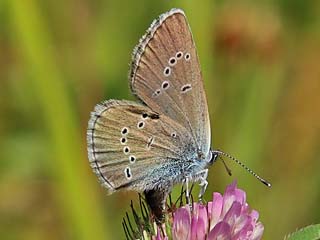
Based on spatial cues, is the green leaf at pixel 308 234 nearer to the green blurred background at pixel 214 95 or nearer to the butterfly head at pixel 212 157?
the butterfly head at pixel 212 157

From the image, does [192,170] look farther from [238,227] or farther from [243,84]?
[243,84]

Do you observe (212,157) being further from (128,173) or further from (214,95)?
(214,95)

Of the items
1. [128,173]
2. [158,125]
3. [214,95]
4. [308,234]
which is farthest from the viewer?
[214,95]

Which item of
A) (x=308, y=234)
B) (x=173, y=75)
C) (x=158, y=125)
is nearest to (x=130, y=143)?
(x=158, y=125)

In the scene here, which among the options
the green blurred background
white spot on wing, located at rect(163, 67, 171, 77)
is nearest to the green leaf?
white spot on wing, located at rect(163, 67, 171, 77)

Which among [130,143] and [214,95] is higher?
[130,143]

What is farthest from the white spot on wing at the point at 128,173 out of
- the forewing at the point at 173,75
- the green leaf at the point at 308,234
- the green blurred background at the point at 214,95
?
the green blurred background at the point at 214,95

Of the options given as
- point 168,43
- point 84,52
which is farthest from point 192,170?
point 84,52
